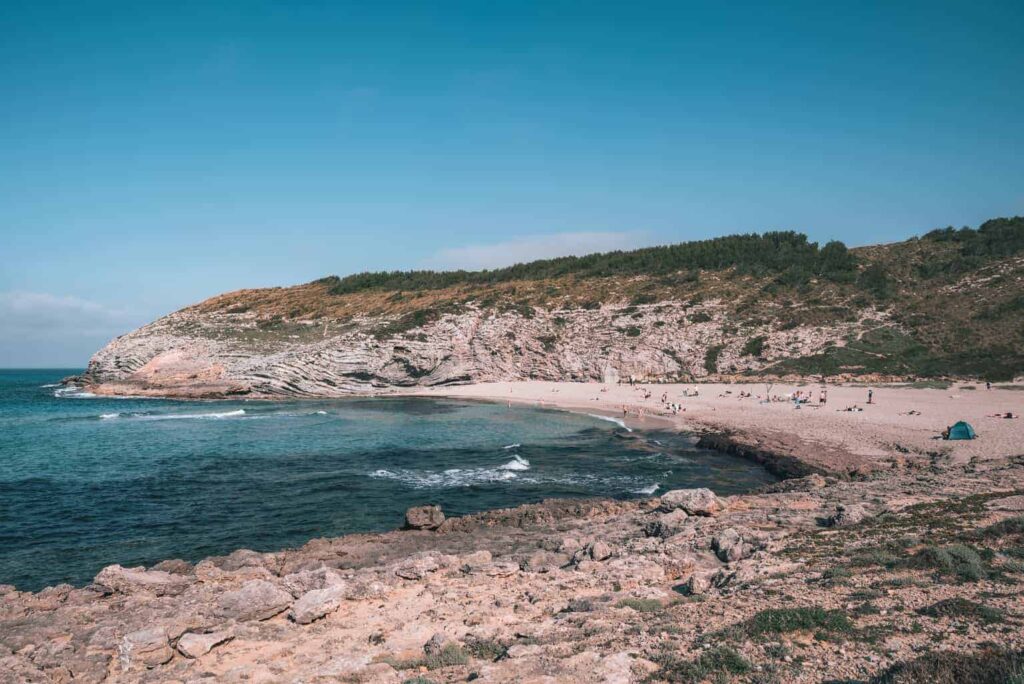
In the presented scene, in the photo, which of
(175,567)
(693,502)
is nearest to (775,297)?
(693,502)

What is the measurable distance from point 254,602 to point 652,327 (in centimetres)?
5622

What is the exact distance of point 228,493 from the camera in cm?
2262

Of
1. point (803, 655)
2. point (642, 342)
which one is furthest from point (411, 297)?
point (803, 655)

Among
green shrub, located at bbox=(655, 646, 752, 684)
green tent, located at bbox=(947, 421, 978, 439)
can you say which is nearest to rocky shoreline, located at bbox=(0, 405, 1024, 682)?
green shrub, located at bbox=(655, 646, 752, 684)

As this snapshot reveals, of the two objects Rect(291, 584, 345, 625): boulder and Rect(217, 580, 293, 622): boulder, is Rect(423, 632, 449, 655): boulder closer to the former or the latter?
Rect(291, 584, 345, 625): boulder

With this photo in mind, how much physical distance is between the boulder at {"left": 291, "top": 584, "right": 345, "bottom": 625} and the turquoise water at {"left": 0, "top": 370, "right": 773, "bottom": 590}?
6.42 m

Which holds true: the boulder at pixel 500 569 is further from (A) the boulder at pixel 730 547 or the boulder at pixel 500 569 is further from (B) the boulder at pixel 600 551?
(A) the boulder at pixel 730 547

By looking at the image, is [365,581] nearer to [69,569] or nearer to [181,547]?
[181,547]

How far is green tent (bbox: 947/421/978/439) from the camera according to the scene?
25.0 meters

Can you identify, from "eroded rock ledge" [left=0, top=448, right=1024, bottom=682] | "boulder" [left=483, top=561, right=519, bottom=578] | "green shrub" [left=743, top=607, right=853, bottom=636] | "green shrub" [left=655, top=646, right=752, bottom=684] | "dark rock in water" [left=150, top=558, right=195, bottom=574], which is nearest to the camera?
"green shrub" [left=655, top=646, right=752, bottom=684]

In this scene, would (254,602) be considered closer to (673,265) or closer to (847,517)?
(847,517)

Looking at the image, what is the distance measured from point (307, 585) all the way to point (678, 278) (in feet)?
222

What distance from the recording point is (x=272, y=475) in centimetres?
2539

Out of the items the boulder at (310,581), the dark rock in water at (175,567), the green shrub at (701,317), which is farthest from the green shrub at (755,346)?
the dark rock in water at (175,567)
